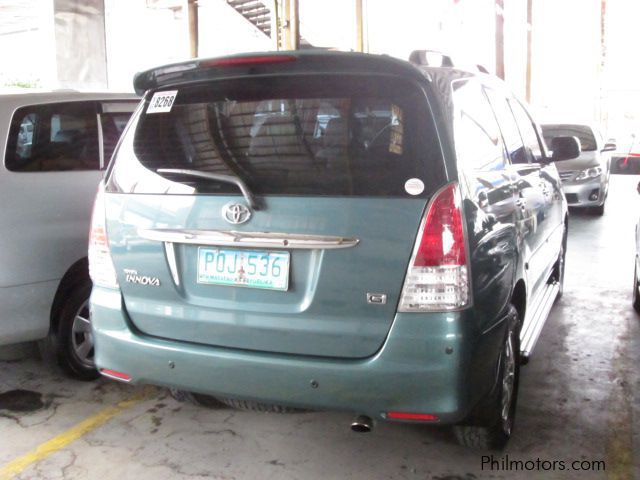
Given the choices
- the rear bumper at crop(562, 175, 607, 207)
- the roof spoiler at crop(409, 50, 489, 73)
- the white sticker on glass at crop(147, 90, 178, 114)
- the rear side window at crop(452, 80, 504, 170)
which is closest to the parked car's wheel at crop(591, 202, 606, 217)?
the rear bumper at crop(562, 175, 607, 207)

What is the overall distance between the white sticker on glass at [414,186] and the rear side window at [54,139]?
94.9 inches

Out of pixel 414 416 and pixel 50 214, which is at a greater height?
pixel 50 214

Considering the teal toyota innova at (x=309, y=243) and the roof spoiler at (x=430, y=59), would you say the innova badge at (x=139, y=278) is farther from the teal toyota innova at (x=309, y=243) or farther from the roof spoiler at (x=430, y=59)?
the roof spoiler at (x=430, y=59)

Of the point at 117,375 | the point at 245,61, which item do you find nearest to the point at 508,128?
the point at 245,61

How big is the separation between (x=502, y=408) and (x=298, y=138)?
1.48 metres

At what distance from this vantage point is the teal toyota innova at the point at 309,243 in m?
2.56

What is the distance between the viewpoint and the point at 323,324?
8.62ft

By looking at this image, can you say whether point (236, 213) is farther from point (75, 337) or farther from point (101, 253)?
point (75, 337)

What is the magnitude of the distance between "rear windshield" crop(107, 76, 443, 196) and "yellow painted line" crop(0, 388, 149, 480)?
4.47 ft

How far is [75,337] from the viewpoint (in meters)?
4.28

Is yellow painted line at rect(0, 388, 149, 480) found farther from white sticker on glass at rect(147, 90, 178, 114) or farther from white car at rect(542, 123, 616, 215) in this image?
white car at rect(542, 123, 616, 215)

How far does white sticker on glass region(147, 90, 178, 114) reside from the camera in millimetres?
3018

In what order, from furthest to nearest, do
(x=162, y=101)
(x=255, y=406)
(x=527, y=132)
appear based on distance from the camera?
(x=527, y=132) → (x=162, y=101) → (x=255, y=406)

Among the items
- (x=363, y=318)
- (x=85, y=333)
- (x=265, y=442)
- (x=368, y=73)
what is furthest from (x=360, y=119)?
(x=85, y=333)
